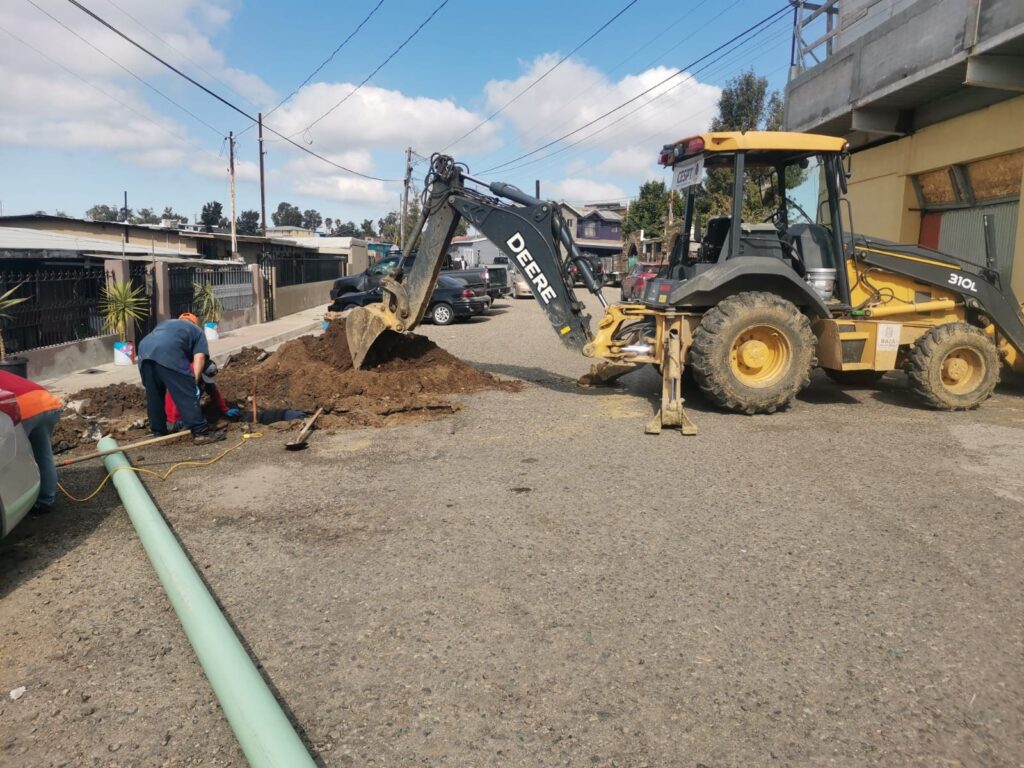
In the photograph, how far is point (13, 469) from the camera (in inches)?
160

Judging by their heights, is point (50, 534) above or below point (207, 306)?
below

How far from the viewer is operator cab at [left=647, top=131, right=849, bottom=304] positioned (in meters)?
8.05

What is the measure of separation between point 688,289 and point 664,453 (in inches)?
82.2

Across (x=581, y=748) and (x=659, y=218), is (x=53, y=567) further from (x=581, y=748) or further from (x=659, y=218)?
(x=659, y=218)

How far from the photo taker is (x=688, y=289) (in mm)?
7871

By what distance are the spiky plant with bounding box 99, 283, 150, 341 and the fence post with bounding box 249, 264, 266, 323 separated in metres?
7.30

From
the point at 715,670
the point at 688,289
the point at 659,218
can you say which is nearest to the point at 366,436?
the point at 688,289

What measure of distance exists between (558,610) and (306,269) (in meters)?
26.4

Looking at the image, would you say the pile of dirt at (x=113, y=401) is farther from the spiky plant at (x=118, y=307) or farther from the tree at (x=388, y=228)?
the tree at (x=388, y=228)

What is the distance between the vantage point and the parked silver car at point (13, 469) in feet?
13.0

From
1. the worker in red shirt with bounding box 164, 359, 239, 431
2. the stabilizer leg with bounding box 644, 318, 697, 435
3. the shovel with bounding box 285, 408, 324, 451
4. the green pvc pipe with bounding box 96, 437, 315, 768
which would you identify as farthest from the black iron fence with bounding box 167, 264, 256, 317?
the green pvc pipe with bounding box 96, 437, 315, 768

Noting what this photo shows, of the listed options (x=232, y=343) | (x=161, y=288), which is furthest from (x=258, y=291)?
(x=161, y=288)

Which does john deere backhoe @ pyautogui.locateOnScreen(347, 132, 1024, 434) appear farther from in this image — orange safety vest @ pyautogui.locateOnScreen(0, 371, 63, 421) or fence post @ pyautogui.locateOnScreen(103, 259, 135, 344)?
fence post @ pyautogui.locateOnScreen(103, 259, 135, 344)

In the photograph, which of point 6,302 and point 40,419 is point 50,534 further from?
point 6,302
